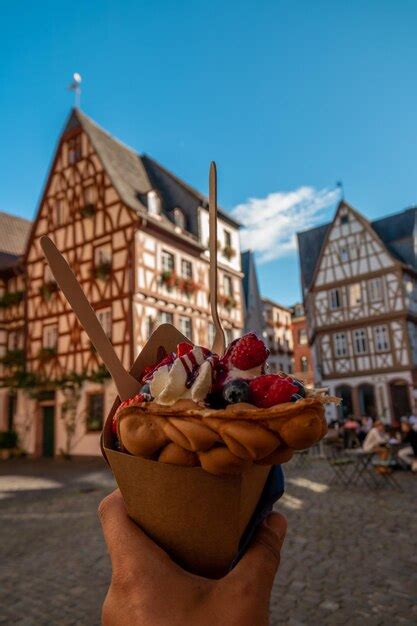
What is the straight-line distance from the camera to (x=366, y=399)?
2450 cm

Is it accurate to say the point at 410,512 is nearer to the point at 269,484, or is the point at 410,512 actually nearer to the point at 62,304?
the point at 269,484

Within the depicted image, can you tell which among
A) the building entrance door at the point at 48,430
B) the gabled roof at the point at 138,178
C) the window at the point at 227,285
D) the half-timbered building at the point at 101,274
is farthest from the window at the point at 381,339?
the building entrance door at the point at 48,430

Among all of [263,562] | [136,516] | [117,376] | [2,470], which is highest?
[117,376]

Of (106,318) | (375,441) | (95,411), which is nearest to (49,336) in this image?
(106,318)

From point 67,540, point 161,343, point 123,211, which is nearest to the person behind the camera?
point 161,343

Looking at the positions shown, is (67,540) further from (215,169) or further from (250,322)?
(250,322)

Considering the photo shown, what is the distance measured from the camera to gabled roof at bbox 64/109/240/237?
1798 centimetres

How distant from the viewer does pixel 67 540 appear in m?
6.57

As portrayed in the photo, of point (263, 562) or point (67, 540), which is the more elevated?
point (263, 562)

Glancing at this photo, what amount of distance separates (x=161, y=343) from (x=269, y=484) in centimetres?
65

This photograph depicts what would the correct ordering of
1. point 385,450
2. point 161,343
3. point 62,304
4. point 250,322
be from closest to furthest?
1. point 161,343
2. point 385,450
3. point 62,304
4. point 250,322

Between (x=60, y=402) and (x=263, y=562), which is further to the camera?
(x=60, y=402)

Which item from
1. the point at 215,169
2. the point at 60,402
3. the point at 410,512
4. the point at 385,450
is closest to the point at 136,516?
the point at 215,169

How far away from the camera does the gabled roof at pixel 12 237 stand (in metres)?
24.6
